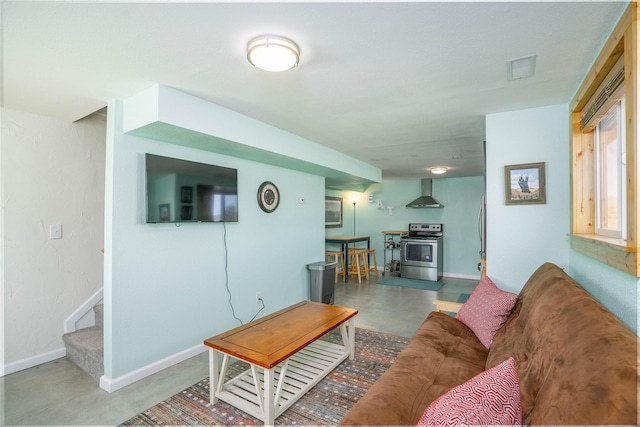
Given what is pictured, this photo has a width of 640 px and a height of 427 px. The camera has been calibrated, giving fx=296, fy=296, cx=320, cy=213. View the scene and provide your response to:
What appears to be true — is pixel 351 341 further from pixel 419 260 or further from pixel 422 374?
pixel 419 260

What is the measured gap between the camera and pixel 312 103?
2410mm

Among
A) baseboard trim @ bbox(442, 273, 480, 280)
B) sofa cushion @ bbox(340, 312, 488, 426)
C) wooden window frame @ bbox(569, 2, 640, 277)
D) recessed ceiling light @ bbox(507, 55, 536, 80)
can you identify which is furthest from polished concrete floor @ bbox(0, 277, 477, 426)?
baseboard trim @ bbox(442, 273, 480, 280)

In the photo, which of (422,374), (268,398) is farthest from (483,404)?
(268,398)

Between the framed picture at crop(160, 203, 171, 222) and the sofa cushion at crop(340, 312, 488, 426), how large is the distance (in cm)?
201

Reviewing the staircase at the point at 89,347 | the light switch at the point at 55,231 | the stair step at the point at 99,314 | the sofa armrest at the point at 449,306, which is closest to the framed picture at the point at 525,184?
the sofa armrest at the point at 449,306

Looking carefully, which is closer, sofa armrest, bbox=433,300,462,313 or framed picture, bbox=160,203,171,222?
framed picture, bbox=160,203,171,222

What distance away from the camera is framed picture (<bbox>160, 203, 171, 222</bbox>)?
2.45 meters

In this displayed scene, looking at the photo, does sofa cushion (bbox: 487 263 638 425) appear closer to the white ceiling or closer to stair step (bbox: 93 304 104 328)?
the white ceiling

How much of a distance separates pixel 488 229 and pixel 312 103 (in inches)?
76.4

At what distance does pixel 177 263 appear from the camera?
106 inches

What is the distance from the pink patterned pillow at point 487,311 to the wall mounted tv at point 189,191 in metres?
2.35

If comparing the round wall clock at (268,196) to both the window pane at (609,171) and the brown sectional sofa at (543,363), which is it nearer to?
the brown sectional sofa at (543,363)

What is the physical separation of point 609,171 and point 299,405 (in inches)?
101

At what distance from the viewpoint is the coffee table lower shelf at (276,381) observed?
6.04 ft
